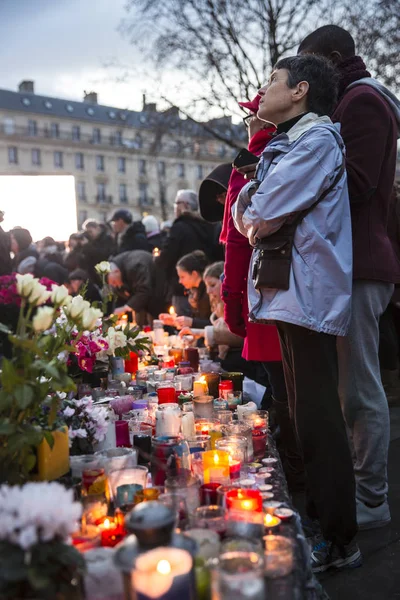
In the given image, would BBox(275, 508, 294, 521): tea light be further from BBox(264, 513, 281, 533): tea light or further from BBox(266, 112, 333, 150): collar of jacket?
BBox(266, 112, 333, 150): collar of jacket

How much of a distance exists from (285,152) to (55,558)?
5.40ft

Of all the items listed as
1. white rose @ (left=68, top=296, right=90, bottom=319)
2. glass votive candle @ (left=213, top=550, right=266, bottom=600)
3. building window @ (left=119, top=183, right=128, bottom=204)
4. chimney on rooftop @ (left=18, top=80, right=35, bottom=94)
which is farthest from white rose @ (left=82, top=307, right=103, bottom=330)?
chimney on rooftop @ (left=18, top=80, right=35, bottom=94)

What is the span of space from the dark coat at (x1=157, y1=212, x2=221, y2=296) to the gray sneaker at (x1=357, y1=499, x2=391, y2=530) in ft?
11.7

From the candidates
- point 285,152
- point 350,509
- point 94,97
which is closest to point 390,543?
point 350,509

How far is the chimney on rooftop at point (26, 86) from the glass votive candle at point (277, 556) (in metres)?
60.8

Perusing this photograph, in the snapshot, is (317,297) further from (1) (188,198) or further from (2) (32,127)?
(2) (32,127)

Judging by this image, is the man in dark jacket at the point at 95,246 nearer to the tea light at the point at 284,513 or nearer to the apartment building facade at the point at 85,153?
the tea light at the point at 284,513

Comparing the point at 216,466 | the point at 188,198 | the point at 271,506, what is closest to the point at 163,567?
the point at 271,506

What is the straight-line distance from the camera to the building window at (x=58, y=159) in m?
56.2

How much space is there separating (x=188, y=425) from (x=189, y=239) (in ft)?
12.4

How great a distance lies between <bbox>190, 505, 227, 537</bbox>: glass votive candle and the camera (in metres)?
1.48

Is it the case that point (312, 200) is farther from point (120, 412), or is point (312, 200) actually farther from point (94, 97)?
point (94, 97)

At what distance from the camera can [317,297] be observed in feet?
7.32

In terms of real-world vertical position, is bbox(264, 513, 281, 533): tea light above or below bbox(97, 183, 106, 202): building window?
below
